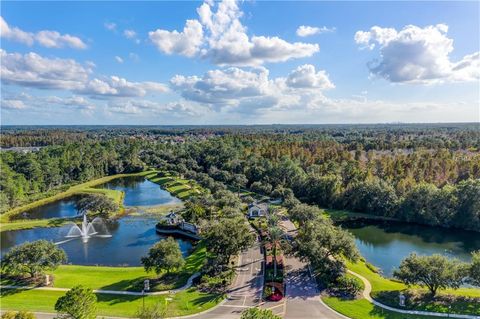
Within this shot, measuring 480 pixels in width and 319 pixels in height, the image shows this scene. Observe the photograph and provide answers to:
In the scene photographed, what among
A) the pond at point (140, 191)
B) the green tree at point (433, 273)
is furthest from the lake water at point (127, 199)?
the green tree at point (433, 273)

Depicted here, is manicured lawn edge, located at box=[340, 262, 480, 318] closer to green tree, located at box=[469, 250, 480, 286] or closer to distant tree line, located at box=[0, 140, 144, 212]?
green tree, located at box=[469, 250, 480, 286]

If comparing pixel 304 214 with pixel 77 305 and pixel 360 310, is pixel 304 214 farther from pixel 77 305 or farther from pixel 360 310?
pixel 77 305

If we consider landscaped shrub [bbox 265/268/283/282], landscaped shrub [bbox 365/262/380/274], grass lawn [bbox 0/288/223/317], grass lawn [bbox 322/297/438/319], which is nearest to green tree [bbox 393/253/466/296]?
grass lawn [bbox 322/297/438/319]

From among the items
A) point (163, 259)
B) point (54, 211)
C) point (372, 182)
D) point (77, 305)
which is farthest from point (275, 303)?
point (54, 211)

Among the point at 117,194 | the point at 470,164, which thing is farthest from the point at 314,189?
the point at 117,194

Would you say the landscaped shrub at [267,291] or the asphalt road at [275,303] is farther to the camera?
the landscaped shrub at [267,291]

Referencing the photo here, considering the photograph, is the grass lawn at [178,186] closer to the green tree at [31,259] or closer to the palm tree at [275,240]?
the palm tree at [275,240]
